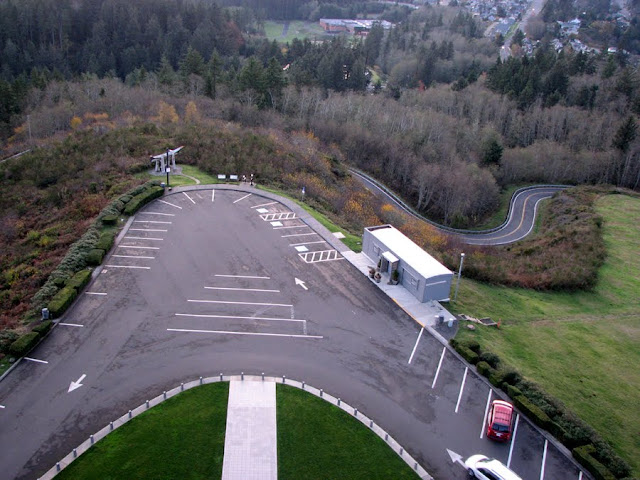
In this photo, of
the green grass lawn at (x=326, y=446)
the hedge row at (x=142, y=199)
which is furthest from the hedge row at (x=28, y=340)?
the hedge row at (x=142, y=199)

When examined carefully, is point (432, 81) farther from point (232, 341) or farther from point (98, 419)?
point (98, 419)

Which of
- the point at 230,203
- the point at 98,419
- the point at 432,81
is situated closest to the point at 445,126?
the point at 432,81

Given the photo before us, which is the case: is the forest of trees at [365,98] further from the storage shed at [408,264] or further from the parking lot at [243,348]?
the parking lot at [243,348]

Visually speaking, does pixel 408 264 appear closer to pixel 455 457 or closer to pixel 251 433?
pixel 455 457

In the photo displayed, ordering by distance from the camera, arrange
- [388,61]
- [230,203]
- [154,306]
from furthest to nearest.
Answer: [388,61], [230,203], [154,306]

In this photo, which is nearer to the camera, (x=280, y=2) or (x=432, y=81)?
(x=432, y=81)

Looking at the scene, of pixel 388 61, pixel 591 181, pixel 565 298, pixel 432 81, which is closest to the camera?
pixel 565 298

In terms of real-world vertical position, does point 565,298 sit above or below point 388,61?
below

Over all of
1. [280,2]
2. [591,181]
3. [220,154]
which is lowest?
[591,181]
